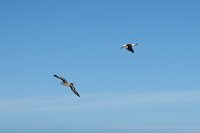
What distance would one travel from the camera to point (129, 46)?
237 feet

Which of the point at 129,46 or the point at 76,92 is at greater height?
the point at 129,46

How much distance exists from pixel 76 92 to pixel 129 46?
39.8 feet

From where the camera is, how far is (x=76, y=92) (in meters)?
75.8

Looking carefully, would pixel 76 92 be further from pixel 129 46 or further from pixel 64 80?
A: pixel 129 46

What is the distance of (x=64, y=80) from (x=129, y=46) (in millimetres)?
12270

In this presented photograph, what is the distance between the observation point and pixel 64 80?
74562 millimetres

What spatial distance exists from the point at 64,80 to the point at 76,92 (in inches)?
121

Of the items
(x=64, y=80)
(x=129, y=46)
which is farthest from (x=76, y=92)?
(x=129, y=46)
